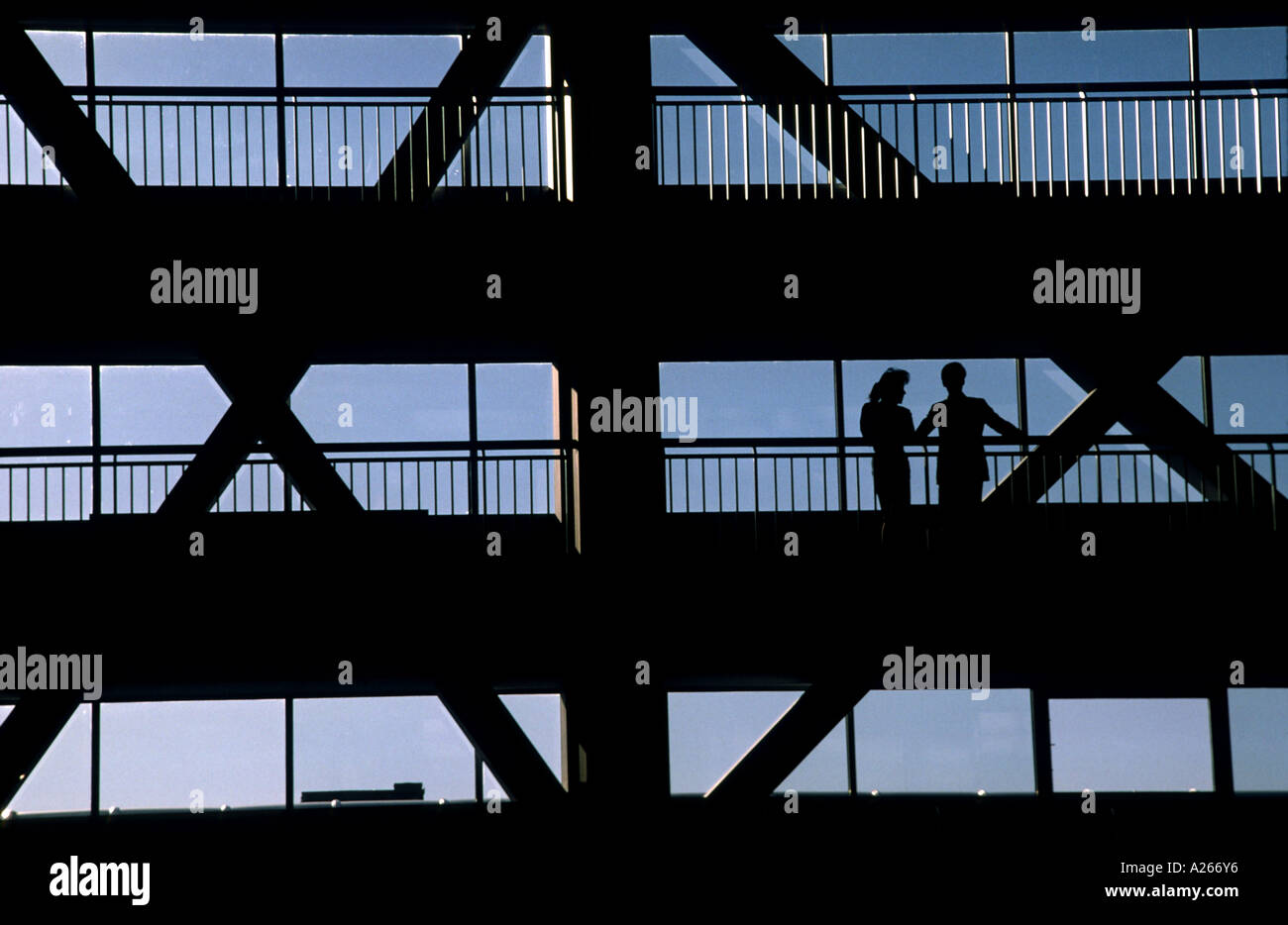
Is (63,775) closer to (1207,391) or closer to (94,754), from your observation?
(94,754)

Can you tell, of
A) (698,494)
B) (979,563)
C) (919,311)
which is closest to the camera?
(979,563)

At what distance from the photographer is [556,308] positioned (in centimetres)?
1420

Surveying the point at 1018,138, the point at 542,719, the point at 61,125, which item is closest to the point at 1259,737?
the point at 1018,138

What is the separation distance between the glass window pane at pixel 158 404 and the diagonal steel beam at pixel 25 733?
6379 mm

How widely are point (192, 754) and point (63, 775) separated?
63.2 inches

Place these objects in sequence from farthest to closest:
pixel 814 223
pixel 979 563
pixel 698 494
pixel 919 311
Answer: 1. pixel 698 494
2. pixel 919 311
3. pixel 814 223
4. pixel 979 563

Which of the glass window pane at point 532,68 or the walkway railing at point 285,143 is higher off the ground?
the glass window pane at point 532,68

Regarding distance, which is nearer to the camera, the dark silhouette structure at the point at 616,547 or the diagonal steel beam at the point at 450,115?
the dark silhouette structure at the point at 616,547

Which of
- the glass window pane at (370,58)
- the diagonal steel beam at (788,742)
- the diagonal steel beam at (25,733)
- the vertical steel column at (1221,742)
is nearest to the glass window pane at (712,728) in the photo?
the vertical steel column at (1221,742)

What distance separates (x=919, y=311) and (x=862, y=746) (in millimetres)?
6840

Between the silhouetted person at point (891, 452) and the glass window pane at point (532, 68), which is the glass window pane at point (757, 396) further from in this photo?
the silhouetted person at point (891, 452)

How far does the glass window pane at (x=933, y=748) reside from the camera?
19562 mm

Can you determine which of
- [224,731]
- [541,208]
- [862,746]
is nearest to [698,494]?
[862,746]
